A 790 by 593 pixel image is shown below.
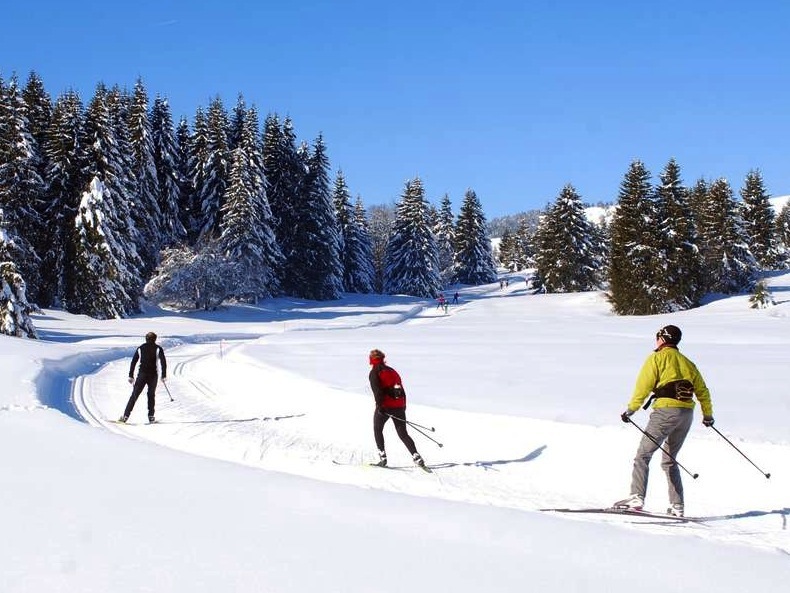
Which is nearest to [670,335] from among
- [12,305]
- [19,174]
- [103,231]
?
[12,305]

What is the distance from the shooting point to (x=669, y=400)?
682 centimetres

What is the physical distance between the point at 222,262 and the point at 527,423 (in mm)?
35531

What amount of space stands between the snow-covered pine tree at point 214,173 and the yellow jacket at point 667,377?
1824 inches

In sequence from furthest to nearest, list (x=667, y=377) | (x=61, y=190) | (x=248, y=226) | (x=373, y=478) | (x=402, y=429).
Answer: (x=248, y=226)
(x=61, y=190)
(x=402, y=429)
(x=373, y=478)
(x=667, y=377)

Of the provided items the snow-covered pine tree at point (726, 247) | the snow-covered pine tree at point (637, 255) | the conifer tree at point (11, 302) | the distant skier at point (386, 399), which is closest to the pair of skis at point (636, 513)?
the distant skier at point (386, 399)

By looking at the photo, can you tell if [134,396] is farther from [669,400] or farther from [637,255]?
[637,255]

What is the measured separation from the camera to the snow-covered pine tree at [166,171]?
49.6m

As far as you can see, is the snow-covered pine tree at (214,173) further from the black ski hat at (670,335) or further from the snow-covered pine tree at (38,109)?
the black ski hat at (670,335)

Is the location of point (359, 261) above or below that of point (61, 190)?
below

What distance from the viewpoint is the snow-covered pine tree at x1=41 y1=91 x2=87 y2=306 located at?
38438mm

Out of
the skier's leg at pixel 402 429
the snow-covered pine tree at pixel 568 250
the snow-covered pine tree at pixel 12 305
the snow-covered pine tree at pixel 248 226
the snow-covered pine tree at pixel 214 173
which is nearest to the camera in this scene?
the skier's leg at pixel 402 429

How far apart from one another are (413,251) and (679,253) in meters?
31.3

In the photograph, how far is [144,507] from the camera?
5.40 metres

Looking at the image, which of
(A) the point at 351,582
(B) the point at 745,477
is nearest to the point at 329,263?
(B) the point at 745,477
